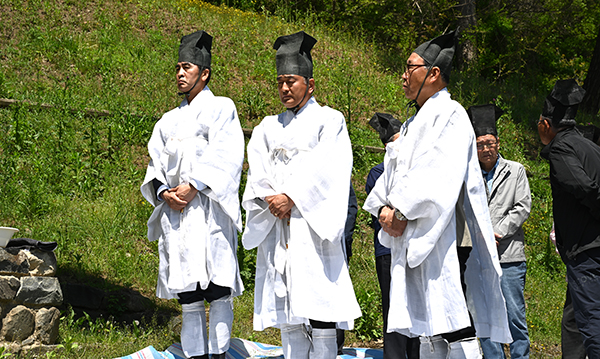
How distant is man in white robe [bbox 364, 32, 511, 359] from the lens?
3053mm

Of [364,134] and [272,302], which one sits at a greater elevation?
[364,134]

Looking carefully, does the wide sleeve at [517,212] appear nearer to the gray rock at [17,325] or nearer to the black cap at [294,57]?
the black cap at [294,57]

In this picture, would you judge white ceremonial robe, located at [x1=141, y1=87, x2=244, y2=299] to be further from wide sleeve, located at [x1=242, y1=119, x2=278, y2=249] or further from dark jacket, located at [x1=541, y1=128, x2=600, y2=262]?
dark jacket, located at [x1=541, y1=128, x2=600, y2=262]

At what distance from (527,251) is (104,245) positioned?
576 cm

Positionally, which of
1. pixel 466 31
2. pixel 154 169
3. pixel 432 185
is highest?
pixel 466 31

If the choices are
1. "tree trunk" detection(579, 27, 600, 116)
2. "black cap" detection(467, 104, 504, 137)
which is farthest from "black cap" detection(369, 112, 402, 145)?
"tree trunk" detection(579, 27, 600, 116)

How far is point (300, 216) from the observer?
3.69 m

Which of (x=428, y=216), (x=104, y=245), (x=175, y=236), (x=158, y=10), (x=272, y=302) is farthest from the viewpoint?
(x=158, y=10)

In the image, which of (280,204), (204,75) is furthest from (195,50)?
(280,204)

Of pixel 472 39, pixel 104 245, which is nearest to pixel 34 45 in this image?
pixel 104 245

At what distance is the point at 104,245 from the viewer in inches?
250

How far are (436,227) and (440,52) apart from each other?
1080 millimetres

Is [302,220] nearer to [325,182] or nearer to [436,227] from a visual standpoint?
[325,182]

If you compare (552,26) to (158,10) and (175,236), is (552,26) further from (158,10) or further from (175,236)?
(175,236)
